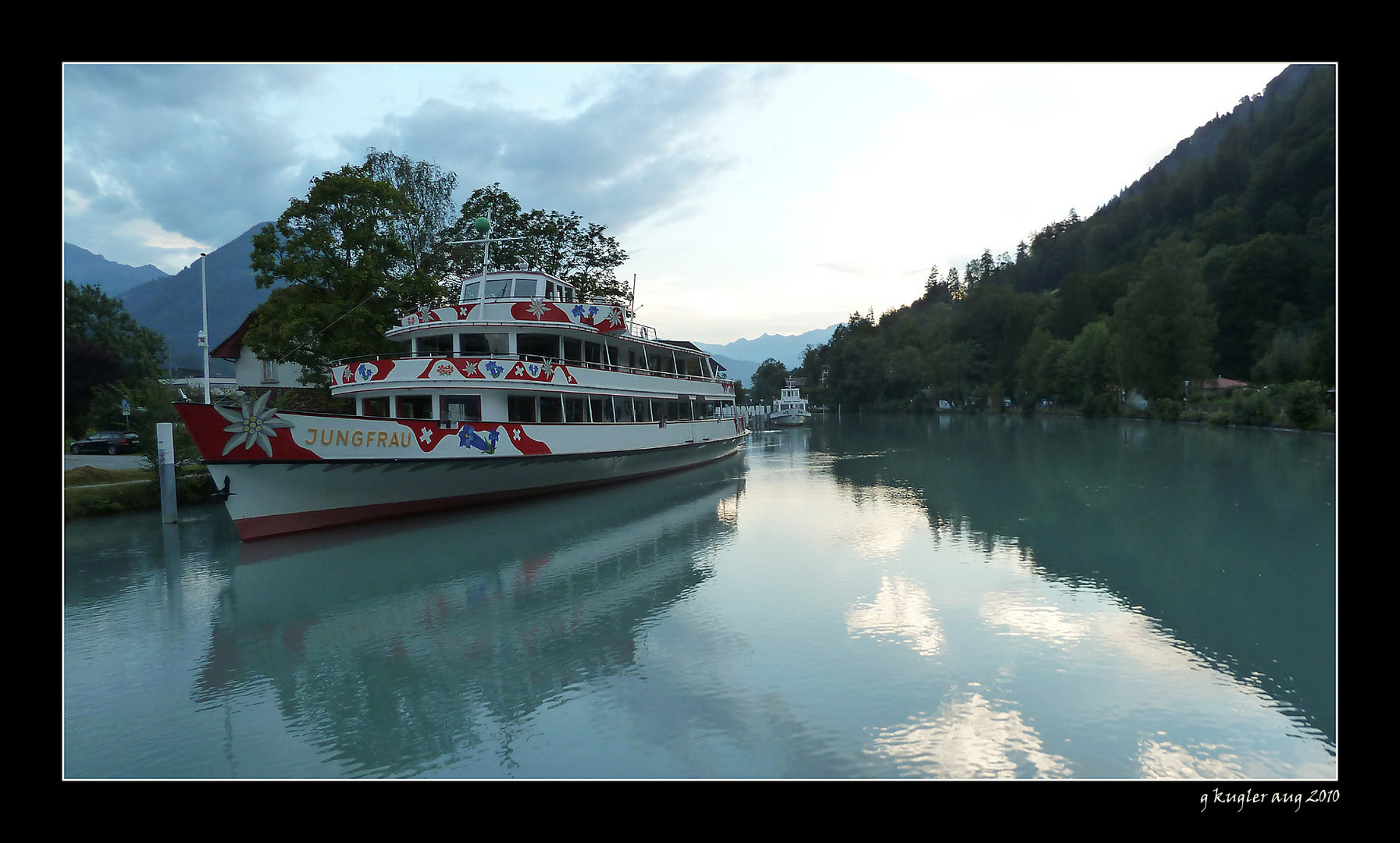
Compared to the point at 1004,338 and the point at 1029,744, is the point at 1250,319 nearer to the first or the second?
the point at 1004,338

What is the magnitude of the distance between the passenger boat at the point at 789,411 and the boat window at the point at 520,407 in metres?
56.7

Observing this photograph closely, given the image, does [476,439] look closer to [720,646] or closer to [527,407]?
[527,407]

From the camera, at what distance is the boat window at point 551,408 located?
19.4 meters

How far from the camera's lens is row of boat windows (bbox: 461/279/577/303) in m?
19.8

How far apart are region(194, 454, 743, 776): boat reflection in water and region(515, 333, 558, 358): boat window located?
5133 millimetres

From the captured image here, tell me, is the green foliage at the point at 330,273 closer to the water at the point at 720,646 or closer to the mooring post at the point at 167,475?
the mooring post at the point at 167,475

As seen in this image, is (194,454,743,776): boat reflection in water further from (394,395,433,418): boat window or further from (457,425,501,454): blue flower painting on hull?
(394,395,433,418): boat window

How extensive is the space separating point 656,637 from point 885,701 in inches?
121

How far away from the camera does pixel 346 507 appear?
610 inches

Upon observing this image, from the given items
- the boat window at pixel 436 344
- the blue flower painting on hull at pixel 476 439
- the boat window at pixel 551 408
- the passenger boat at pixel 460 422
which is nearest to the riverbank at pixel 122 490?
the passenger boat at pixel 460 422

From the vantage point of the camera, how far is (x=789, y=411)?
266ft

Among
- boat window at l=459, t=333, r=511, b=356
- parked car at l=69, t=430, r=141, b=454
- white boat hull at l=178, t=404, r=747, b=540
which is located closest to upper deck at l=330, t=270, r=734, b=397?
boat window at l=459, t=333, r=511, b=356
